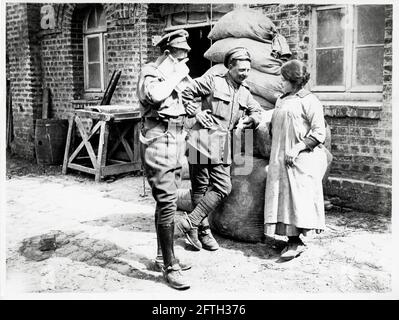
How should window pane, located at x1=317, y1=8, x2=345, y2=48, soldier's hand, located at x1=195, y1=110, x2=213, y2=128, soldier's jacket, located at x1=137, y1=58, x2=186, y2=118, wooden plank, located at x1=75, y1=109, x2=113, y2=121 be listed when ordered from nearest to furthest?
soldier's jacket, located at x1=137, y1=58, x2=186, y2=118 < soldier's hand, located at x1=195, y1=110, x2=213, y2=128 < window pane, located at x1=317, y1=8, x2=345, y2=48 < wooden plank, located at x1=75, y1=109, x2=113, y2=121

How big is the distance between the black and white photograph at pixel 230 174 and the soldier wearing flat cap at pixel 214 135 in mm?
12

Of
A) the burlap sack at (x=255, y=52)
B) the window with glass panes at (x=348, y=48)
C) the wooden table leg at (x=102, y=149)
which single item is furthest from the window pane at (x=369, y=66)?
the wooden table leg at (x=102, y=149)

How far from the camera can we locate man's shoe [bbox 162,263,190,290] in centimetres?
348

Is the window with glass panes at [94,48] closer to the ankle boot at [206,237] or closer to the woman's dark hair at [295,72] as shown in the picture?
the ankle boot at [206,237]

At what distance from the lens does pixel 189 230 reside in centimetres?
425

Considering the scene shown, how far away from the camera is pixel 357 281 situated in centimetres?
364

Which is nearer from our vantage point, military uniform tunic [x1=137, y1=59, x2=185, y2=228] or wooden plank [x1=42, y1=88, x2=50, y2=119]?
military uniform tunic [x1=137, y1=59, x2=185, y2=228]

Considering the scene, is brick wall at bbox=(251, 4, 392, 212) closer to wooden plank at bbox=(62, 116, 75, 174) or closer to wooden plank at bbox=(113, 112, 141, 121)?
wooden plank at bbox=(113, 112, 141, 121)

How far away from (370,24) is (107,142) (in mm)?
4151

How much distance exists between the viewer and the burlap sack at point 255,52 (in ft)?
17.0

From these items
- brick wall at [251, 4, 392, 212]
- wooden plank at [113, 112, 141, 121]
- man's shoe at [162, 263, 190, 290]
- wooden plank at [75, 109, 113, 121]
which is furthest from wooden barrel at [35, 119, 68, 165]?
man's shoe at [162, 263, 190, 290]

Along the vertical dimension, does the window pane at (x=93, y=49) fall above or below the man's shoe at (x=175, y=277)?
above

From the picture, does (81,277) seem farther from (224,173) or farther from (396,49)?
(396,49)

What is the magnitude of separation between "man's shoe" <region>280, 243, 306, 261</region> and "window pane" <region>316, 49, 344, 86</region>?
2435 millimetres
